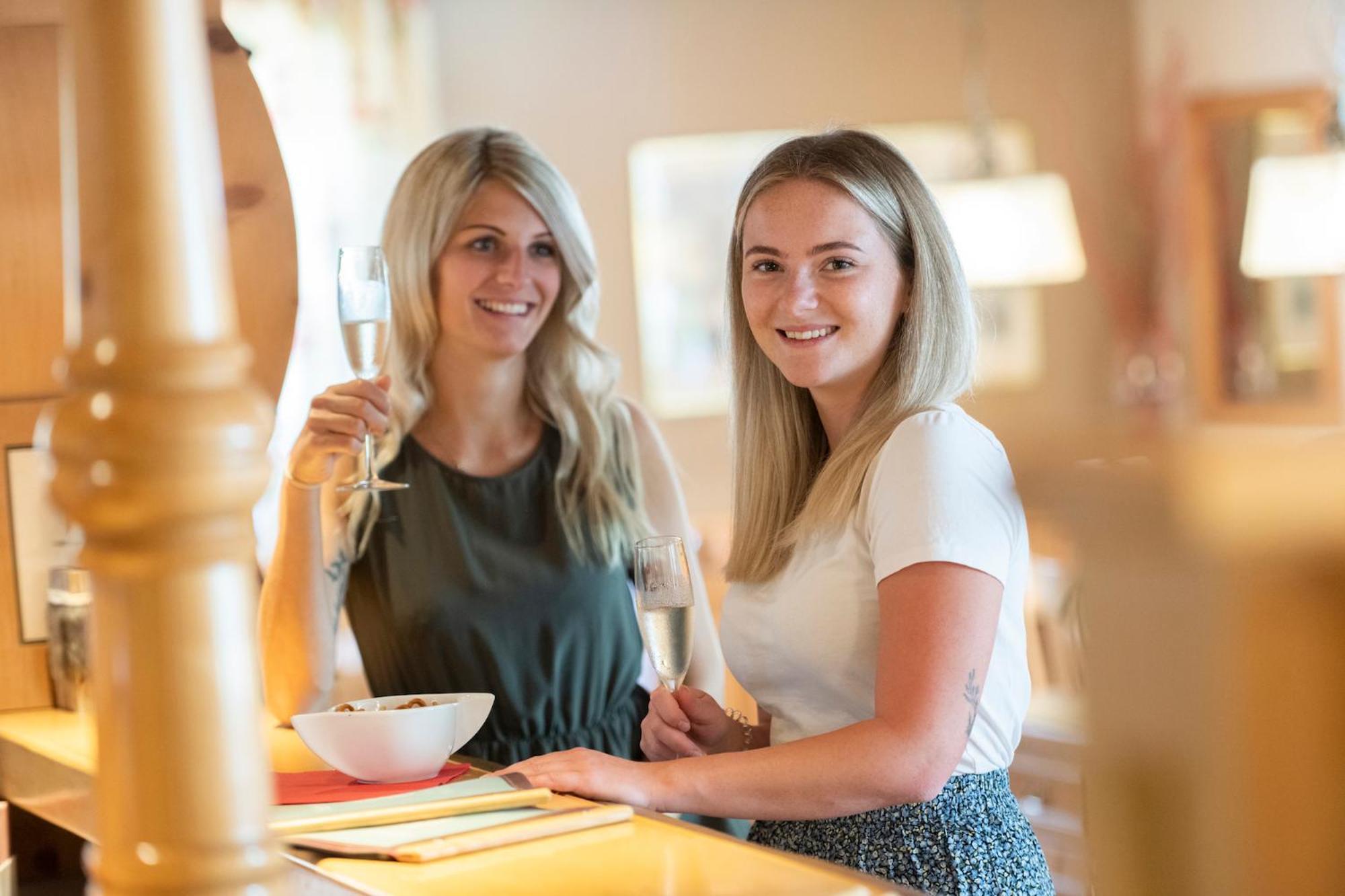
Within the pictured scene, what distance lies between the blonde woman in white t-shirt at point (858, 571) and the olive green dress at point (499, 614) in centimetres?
34

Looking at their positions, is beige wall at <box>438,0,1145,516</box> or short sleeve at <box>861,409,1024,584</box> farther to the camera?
beige wall at <box>438,0,1145,516</box>

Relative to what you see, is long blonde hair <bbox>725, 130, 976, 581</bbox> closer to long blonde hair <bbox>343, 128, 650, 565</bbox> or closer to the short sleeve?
the short sleeve

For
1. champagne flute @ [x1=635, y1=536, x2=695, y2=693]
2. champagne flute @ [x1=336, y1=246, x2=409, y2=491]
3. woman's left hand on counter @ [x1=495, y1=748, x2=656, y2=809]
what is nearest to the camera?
woman's left hand on counter @ [x1=495, y1=748, x2=656, y2=809]

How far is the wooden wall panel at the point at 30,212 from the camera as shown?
5.62 feet

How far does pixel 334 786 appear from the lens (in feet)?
A: 4.28

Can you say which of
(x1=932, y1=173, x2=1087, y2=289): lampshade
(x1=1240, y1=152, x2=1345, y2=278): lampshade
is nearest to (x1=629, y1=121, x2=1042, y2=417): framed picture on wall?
(x1=932, y1=173, x2=1087, y2=289): lampshade

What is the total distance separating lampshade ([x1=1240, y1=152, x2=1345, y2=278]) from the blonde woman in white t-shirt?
2.83 metres

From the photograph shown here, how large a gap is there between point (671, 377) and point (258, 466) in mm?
4997

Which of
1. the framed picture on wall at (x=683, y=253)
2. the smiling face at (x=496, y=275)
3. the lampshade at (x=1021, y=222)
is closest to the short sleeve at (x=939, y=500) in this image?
the smiling face at (x=496, y=275)

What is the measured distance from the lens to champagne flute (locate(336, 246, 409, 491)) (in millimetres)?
1684

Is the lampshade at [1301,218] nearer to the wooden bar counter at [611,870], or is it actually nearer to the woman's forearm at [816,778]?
the woman's forearm at [816,778]

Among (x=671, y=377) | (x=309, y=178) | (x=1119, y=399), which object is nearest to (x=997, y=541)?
(x=1119, y=399)

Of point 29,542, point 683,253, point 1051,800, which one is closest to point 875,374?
point 29,542

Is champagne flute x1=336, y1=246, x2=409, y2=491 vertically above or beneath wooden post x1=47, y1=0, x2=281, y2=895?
above
